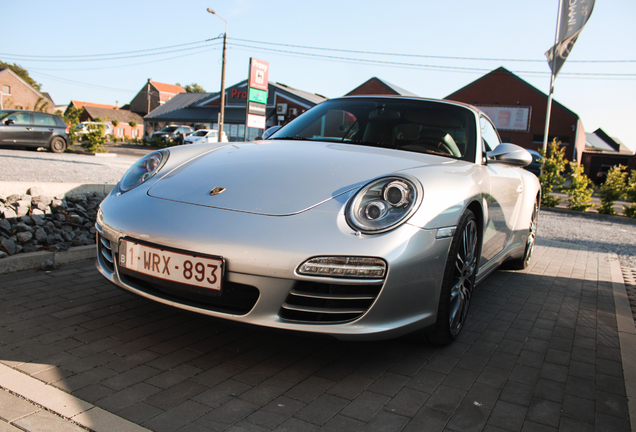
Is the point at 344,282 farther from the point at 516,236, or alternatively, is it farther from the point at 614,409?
the point at 516,236

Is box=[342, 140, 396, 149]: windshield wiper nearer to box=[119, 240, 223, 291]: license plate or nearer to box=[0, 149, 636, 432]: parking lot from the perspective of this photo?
box=[0, 149, 636, 432]: parking lot

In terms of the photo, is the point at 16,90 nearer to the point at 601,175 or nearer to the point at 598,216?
the point at 601,175

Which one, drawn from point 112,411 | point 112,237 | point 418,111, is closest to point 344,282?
point 112,411

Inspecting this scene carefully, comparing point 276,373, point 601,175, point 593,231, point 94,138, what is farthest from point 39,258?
point 601,175

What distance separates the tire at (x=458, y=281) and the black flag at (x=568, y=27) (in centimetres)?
1155

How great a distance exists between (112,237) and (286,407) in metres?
1.14

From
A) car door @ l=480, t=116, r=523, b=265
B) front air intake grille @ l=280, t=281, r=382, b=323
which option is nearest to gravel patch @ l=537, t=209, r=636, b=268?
car door @ l=480, t=116, r=523, b=265

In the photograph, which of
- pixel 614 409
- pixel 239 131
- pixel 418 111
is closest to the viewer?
pixel 614 409

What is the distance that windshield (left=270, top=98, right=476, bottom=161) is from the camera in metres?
3.19

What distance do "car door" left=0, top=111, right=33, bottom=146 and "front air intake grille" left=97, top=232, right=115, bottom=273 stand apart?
14.7 m

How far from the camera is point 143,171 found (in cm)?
275

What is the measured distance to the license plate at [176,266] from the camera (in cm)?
201

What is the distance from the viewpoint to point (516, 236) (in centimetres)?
411

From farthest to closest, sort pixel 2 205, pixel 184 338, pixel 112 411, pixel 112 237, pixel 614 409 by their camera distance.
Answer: pixel 2 205
pixel 184 338
pixel 112 237
pixel 614 409
pixel 112 411
